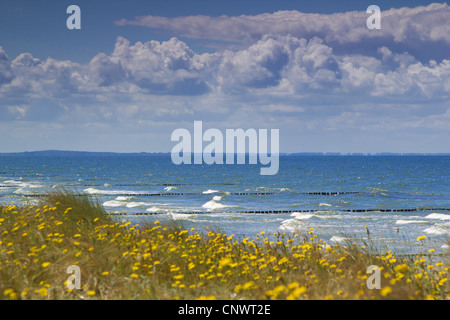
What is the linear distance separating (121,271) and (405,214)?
26.0m

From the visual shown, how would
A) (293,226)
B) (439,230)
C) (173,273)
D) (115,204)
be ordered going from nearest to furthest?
(173,273) → (439,230) → (293,226) → (115,204)

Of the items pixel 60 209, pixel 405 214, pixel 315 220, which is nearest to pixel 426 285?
pixel 60 209

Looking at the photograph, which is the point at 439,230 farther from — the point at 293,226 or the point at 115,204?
the point at 115,204

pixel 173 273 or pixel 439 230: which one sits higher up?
pixel 173 273

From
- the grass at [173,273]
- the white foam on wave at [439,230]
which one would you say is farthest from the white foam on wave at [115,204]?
the grass at [173,273]

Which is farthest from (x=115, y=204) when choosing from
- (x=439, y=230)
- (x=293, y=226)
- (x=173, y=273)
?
(x=173, y=273)

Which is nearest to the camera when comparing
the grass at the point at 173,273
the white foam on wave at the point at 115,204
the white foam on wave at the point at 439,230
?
the grass at the point at 173,273

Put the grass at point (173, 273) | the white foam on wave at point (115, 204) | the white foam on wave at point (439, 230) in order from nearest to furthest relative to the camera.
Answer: the grass at point (173, 273)
the white foam on wave at point (439, 230)
the white foam on wave at point (115, 204)

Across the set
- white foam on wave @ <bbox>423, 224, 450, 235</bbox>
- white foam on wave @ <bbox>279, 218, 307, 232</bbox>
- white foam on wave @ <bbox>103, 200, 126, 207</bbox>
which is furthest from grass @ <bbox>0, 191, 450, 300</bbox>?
white foam on wave @ <bbox>103, 200, 126, 207</bbox>

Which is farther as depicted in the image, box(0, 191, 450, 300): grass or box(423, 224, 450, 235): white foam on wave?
box(423, 224, 450, 235): white foam on wave

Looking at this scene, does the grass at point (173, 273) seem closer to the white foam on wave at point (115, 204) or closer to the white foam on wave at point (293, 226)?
the white foam on wave at point (293, 226)

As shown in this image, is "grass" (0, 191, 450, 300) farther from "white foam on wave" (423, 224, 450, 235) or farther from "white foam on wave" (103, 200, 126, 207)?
"white foam on wave" (103, 200, 126, 207)

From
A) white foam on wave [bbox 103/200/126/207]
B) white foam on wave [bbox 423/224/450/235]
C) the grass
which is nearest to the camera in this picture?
the grass
